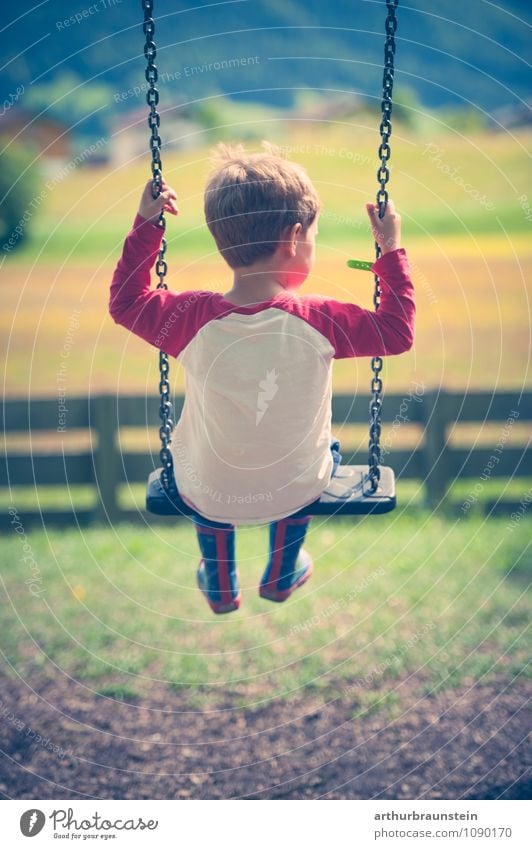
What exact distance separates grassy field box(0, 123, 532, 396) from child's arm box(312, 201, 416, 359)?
6.28 m

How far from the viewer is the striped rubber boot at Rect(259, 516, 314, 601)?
268 cm

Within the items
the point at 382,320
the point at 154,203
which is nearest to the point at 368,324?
the point at 382,320

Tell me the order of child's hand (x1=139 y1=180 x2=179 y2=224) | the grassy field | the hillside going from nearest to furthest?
child's hand (x1=139 y1=180 x2=179 y2=224), the grassy field, the hillside

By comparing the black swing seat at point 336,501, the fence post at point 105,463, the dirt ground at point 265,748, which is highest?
the black swing seat at point 336,501

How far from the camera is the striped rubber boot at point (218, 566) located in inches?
106

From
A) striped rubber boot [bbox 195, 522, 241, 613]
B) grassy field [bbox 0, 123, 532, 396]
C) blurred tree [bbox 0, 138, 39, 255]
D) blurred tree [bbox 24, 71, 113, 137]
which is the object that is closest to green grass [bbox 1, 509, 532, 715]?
striped rubber boot [bbox 195, 522, 241, 613]

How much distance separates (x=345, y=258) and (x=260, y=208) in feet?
41.8

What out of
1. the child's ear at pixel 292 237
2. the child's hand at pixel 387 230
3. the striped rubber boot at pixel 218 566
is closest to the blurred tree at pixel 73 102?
the striped rubber boot at pixel 218 566

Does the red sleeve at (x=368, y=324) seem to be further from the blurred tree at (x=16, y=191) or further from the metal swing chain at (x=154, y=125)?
the blurred tree at (x=16, y=191)

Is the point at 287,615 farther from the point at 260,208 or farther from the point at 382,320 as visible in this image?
the point at 260,208

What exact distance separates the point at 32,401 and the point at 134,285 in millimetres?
3575

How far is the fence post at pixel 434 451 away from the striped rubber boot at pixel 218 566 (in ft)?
10.2

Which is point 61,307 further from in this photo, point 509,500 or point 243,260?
point 243,260

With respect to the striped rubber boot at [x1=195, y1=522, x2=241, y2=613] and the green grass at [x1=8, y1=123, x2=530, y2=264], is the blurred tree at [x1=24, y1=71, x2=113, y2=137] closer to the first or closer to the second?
the green grass at [x1=8, y1=123, x2=530, y2=264]
